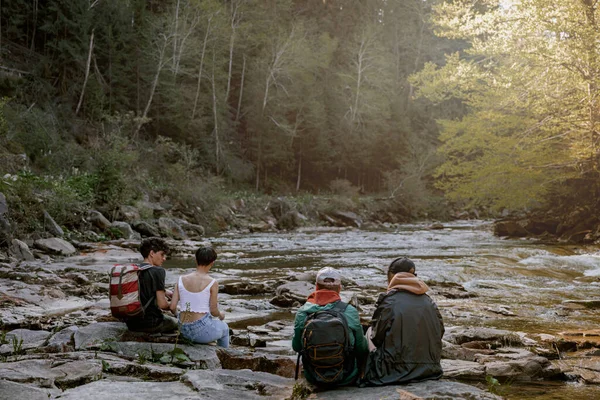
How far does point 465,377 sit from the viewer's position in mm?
4707

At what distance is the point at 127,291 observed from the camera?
523 centimetres

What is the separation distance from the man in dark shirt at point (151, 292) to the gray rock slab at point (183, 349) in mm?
222

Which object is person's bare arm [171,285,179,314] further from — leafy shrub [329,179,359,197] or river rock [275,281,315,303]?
leafy shrub [329,179,359,197]

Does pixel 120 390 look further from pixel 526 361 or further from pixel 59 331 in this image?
pixel 526 361

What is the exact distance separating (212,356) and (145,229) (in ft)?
45.7

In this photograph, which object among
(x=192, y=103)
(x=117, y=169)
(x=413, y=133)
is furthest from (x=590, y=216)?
(x=413, y=133)

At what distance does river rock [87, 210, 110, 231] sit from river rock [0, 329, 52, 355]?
11.8 m

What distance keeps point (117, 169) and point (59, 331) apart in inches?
569

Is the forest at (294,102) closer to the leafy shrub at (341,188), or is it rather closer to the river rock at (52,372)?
the leafy shrub at (341,188)

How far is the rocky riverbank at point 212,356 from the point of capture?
3.93 m

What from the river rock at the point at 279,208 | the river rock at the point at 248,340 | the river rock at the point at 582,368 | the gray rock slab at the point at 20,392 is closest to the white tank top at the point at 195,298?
the river rock at the point at 248,340

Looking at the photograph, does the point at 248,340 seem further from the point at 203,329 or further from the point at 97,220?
the point at 97,220

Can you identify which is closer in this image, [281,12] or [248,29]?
[248,29]

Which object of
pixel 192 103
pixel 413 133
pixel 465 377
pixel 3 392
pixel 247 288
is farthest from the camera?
pixel 413 133
